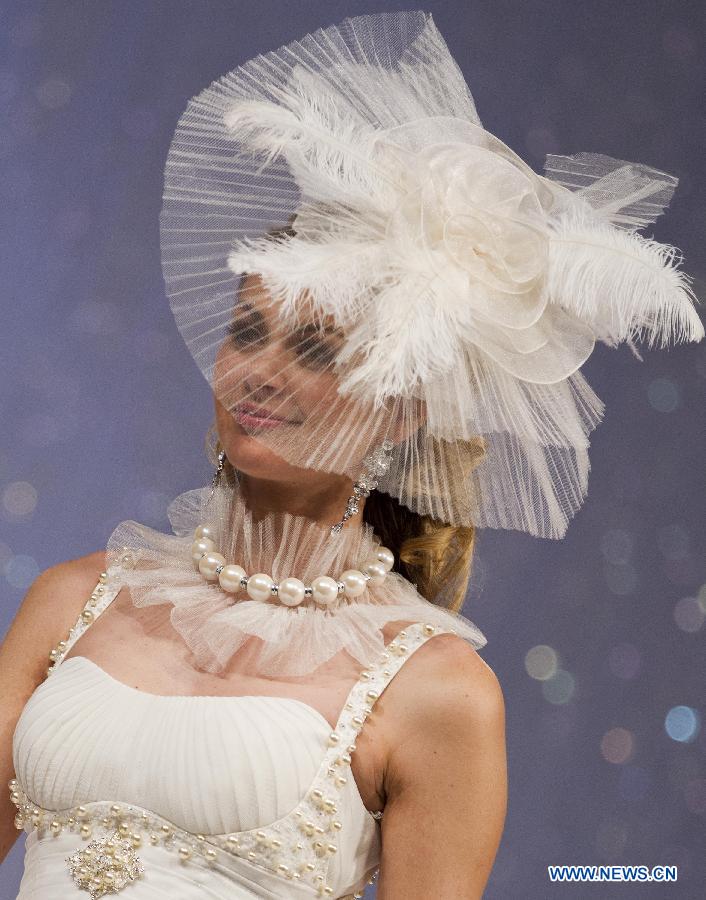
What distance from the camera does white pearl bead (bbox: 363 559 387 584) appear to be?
1237 millimetres

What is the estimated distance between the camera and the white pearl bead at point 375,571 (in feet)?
4.06

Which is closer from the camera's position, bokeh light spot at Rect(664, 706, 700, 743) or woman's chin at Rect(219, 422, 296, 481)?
woman's chin at Rect(219, 422, 296, 481)

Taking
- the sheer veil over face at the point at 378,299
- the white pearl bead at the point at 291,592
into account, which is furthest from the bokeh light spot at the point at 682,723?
the white pearl bead at the point at 291,592

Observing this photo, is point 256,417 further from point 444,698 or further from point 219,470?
point 444,698

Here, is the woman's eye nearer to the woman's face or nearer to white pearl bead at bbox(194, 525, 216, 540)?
the woman's face

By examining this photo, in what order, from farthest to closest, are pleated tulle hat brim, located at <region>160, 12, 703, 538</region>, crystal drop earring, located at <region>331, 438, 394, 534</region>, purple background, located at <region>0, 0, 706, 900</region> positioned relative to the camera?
purple background, located at <region>0, 0, 706, 900</region>
crystal drop earring, located at <region>331, 438, 394, 534</region>
pleated tulle hat brim, located at <region>160, 12, 703, 538</region>

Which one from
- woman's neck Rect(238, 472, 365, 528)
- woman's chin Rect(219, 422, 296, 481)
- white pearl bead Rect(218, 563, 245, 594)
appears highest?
woman's chin Rect(219, 422, 296, 481)

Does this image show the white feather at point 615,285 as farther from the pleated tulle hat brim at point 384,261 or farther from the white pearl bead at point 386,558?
the white pearl bead at point 386,558

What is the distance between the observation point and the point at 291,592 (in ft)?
3.93

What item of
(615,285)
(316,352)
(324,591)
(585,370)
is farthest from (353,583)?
(585,370)

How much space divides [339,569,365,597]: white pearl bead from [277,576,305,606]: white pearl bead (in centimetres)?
4

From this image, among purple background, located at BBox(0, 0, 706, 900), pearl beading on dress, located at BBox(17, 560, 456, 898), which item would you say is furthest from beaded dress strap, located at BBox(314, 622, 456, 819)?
purple background, located at BBox(0, 0, 706, 900)

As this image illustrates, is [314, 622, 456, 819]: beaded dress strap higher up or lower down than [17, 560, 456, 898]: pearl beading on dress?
higher up

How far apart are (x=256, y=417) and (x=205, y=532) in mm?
178
